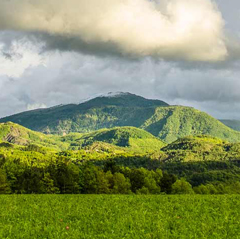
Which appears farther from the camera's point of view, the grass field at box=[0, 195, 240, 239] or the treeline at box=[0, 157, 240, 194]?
the treeline at box=[0, 157, 240, 194]

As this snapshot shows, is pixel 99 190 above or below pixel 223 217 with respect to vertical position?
below

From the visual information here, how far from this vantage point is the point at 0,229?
2527 cm

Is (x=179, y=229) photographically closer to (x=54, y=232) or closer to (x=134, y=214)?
(x=134, y=214)

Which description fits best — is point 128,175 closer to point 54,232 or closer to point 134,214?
point 134,214

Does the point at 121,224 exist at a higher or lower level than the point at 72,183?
higher

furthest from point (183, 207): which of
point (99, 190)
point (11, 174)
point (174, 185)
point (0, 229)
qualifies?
point (11, 174)

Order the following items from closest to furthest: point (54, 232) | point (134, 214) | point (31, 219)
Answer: point (54, 232) < point (31, 219) < point (134, 214)

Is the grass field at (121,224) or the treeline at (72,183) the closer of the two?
the grass field at (121,224)

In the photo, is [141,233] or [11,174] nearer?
[141,233]

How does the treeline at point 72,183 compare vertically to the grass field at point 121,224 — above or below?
below

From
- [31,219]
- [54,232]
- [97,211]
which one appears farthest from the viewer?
[97,211]

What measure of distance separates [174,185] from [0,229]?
4268 inches

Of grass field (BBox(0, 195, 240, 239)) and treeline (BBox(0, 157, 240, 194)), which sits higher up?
grass field (BBox(0, 195, 240, 239))

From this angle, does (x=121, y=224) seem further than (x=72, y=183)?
No
